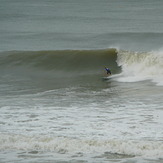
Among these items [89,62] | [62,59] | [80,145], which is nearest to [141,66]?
[89,62]

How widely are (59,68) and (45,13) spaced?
45197mm

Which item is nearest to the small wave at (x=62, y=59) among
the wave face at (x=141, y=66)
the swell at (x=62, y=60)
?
the swell at (x=62, y=60)

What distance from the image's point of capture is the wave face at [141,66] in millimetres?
29252

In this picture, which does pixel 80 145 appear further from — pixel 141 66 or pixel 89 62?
pixel 89 62

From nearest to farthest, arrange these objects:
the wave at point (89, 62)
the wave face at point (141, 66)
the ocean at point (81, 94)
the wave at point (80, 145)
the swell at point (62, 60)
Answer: the wave at point (80, 145) → the ocean at point (81, 94) → the wave face at point (141, 66) → the wave at point (89, 62) → the swell at point (62, 60)

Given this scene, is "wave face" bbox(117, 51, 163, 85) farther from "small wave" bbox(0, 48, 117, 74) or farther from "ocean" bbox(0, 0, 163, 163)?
"small wave" bbox(0, 48, 117, 74)

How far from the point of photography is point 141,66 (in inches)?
1238

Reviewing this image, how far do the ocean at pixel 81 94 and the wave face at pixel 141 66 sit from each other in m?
0.05

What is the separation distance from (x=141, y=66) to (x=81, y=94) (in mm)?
7367

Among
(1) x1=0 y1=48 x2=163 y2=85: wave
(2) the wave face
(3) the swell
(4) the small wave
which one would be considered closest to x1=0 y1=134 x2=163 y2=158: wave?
(2) the wave face

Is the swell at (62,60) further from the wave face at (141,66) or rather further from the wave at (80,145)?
the wave at (80,145)

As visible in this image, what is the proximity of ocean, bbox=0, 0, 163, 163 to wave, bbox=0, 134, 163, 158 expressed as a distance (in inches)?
1.2

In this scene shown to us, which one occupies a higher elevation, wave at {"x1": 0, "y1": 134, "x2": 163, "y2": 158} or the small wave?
the small wave

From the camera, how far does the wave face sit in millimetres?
29252
